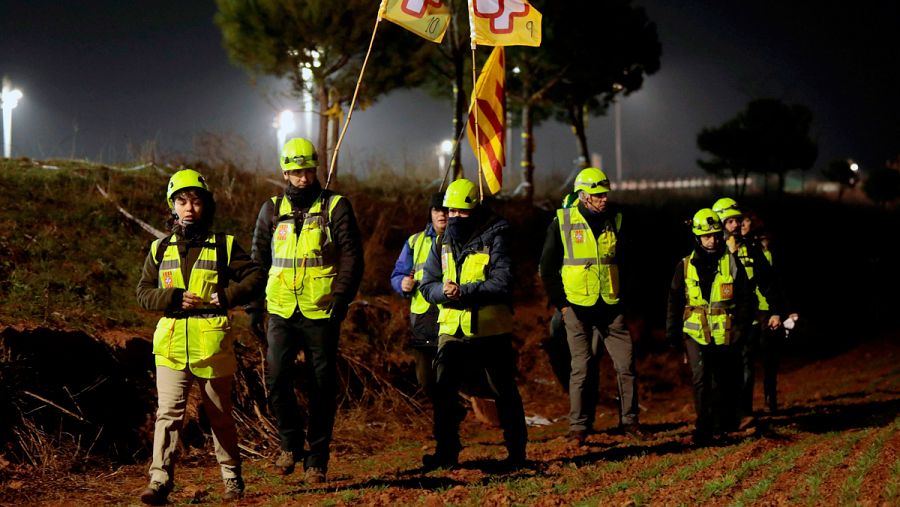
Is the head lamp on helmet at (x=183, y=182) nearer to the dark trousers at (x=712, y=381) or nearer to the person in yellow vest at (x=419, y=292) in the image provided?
the person in yellow vest at (x=419, y=292)

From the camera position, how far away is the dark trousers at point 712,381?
8.95 meters

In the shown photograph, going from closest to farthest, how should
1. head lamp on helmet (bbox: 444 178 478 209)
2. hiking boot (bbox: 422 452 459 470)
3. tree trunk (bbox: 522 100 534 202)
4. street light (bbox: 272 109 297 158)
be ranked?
head lamp on helmet (bbox: 444 178 478 209)
hiking boot (bbox: 422 452 459 470)
tree trunk (bbox: 522 100 534 202)
street light (bbox: 272 109 297 158)

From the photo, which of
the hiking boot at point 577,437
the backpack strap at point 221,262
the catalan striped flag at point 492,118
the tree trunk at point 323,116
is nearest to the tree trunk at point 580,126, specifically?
the tree trunk at point 323,116

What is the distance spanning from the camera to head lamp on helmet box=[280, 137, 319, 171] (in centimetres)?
713

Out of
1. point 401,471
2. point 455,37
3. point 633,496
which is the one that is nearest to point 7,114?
point 455,37

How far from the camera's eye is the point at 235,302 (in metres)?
6.37

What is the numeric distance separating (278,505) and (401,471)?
1.93 metres

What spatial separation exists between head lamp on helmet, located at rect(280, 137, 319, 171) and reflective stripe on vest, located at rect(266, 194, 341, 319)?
305 mm

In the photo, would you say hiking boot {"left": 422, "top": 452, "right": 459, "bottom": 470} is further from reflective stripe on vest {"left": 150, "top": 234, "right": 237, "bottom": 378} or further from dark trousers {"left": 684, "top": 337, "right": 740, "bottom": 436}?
dark trousers {"left": 684, "top": 337, "right": 740, "bottom": 436}

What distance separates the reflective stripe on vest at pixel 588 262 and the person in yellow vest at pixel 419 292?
123 cm

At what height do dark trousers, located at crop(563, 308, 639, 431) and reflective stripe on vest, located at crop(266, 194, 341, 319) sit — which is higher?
reflective stripe on vest, located at crop(266, 194, 341, 319)

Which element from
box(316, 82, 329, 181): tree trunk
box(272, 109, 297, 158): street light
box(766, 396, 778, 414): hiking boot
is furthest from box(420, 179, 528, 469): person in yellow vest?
box(272, 109, 297, 158): street light

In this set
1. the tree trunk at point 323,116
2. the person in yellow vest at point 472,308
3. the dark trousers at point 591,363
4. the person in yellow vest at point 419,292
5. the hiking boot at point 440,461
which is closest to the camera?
the person in yellow vest at point 472,308

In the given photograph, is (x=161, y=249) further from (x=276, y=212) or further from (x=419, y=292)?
(x=419, y=292)
